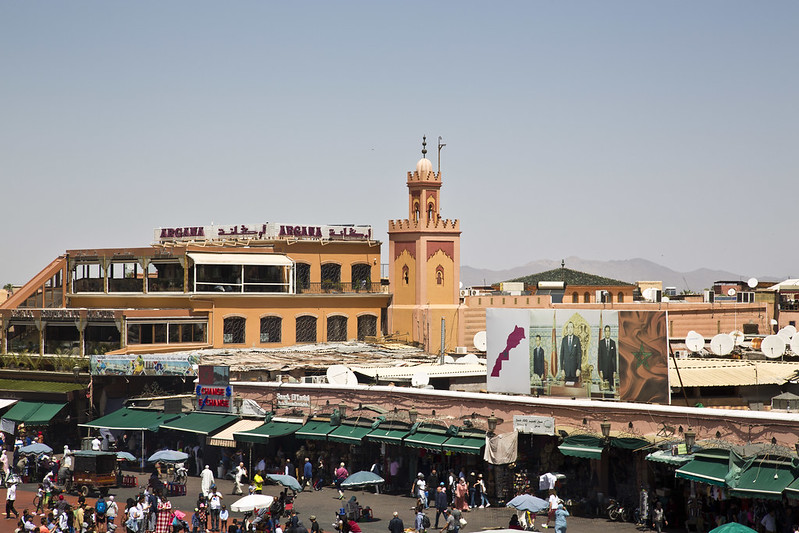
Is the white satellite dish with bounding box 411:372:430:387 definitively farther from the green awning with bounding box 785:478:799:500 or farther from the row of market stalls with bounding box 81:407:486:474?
the green awning with bounding box 785:478:799:500

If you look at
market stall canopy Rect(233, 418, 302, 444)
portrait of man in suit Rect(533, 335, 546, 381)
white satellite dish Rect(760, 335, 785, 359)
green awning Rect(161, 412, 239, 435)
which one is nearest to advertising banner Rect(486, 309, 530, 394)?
portrait of man in suit Rect(533, 335, 546, 381)

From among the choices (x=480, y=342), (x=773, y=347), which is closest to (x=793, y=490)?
(x=773, y=347)

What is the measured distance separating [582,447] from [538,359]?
5.22 meters

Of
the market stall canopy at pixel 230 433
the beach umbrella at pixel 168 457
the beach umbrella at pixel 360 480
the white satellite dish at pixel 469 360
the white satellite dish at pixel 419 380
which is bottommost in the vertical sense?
the beach umbrella at pixel 360 480

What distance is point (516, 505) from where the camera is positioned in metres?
31.0

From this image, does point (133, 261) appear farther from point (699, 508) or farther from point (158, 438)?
point (699, 508)

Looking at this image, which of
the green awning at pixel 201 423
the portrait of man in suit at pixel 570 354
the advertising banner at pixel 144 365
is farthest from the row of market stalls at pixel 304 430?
the portrait of man in suit at pixel 570 354

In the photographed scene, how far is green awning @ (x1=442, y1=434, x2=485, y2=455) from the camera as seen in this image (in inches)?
1453

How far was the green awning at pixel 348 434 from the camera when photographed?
131 feet

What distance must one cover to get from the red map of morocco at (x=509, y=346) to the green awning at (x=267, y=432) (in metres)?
8.44

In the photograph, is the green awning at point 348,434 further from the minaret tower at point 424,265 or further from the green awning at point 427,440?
the minaret tower at point 424,265

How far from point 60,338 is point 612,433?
1244 inches

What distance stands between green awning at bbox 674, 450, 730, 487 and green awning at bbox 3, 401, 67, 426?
29.7 metres

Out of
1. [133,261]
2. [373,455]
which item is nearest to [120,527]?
[373,455]
